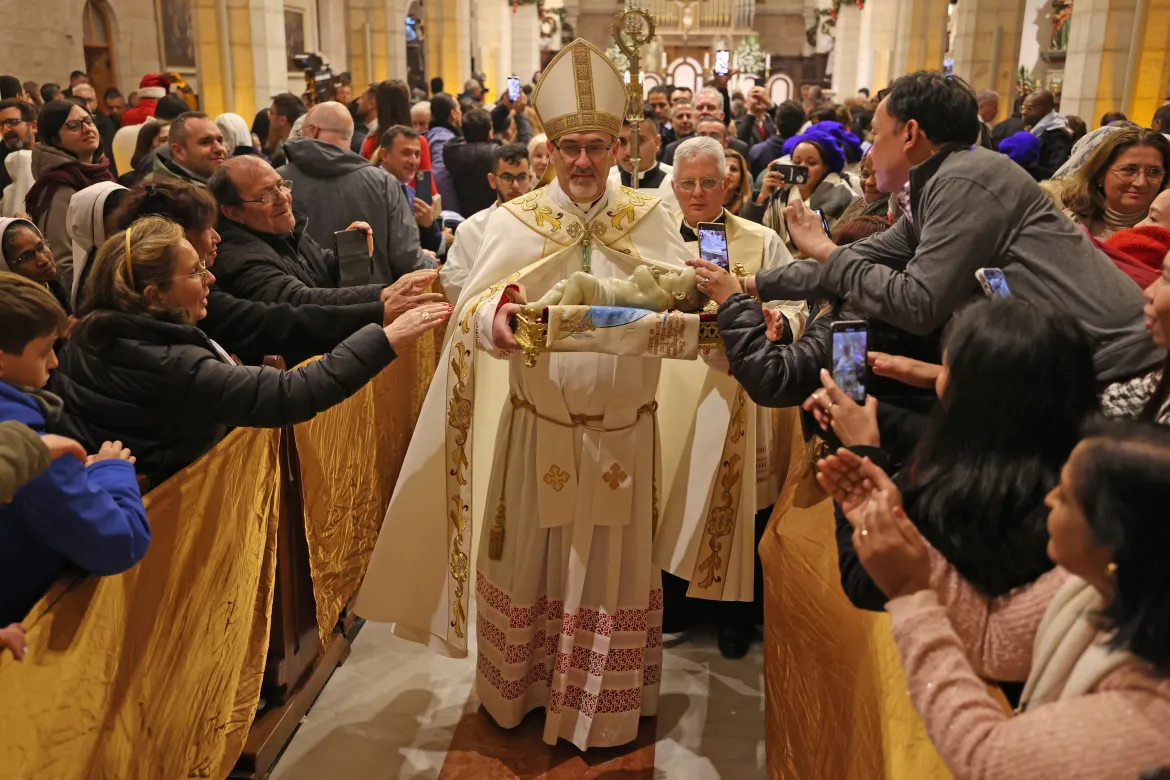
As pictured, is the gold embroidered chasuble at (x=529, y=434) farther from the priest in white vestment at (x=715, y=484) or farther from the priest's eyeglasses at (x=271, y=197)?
the priest's eyeglasses at (x=271, y=197)

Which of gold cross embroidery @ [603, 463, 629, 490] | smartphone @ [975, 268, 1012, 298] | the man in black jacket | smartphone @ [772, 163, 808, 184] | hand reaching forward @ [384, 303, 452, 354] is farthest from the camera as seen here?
smartphone @ [772, 163, 808, 184]

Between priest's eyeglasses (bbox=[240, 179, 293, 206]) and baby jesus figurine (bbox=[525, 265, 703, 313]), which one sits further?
priest's eyeglasses (bbox=[240, 179, 293, 206])

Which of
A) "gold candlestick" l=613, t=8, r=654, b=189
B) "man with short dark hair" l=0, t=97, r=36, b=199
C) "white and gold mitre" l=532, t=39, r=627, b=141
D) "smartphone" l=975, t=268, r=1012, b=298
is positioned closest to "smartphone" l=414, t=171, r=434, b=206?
"man with short dark hair" l=0, t=97, r=36, b=199

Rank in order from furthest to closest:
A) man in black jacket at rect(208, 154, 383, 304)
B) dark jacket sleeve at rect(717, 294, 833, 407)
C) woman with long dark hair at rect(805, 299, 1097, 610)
→ man in black jacket at rect(208, 154, 383, 304), dark jacket sleeve at rect(717, 294, 833, 407), woman with long dark hair at rect(805, 299, 1097, 610)

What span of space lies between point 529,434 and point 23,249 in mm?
2107

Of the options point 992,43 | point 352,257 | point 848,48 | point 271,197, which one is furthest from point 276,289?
point 848,48

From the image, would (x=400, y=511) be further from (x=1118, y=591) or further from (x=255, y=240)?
(x=1118, y=591)

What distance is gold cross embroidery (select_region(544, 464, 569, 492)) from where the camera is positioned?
3408 mm

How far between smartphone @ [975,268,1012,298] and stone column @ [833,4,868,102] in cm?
2601

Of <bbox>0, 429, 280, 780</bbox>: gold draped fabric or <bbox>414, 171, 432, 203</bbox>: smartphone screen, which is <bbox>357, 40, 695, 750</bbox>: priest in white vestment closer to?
<bbox>0, 429, 280, 780</bbox>: gold draped fabric

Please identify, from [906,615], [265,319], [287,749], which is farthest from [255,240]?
[906,615]

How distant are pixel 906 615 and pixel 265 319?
2.61m

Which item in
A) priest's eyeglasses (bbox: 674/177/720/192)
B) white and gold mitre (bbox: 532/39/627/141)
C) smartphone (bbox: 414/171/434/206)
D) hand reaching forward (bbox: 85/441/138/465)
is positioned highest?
white and gold mitre (bbox: 532/39/627/141)

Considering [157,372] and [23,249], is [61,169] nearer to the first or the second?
[23,249]
